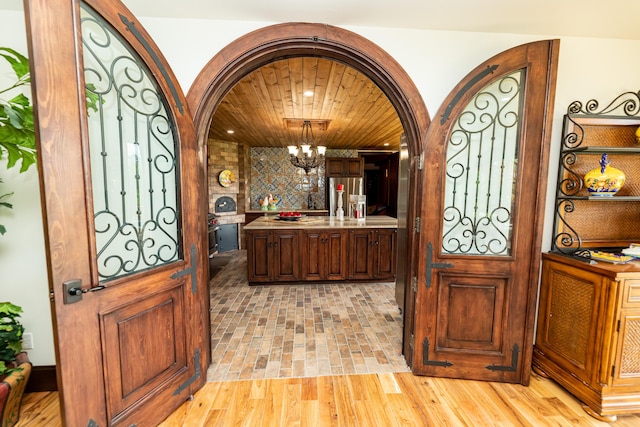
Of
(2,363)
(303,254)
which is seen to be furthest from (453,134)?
(2,363)

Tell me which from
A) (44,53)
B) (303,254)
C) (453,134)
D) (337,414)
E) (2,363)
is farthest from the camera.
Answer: (303,254)

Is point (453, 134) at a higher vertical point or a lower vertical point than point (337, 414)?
higher

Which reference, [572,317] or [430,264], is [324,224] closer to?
[430,264]

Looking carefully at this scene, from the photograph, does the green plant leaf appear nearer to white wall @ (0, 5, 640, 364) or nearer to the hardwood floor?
white wall @ (0, 5, 640, 364)

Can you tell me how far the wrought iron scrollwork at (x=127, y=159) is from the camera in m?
1.34

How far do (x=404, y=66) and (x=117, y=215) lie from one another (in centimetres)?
209

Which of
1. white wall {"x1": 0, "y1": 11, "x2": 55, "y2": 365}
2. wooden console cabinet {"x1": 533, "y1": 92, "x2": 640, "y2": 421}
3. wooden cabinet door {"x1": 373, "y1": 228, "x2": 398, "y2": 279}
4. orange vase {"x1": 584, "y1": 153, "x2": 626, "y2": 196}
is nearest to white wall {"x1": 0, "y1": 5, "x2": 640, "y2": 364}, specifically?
white wall {"x1": 0, "y1": 11, "x2": 55, "y2": 365}

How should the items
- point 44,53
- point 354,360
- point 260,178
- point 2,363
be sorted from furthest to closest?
point 260,178, point 354,360, point 2,363, point 44,53

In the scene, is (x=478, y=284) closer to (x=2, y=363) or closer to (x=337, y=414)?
(x=337, y=414)

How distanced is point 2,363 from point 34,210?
930 mm

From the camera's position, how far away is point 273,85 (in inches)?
119

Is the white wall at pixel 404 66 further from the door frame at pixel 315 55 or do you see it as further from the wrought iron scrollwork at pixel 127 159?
the wrought iron scrollwork at pixel 127 159

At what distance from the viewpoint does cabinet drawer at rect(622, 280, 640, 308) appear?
1.57 metres

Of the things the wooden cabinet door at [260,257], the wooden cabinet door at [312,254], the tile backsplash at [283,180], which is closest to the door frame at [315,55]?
the wooden cabinet door at [312,254]
